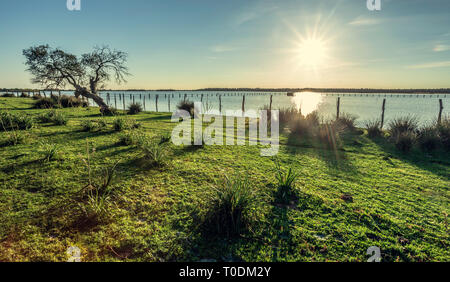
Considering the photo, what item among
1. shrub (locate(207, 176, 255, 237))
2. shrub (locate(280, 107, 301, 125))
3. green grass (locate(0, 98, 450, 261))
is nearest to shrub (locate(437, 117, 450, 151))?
green grass (locate(0, 98, 450, 261))

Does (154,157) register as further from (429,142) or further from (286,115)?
(286,115)

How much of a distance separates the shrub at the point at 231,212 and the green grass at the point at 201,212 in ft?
0.37

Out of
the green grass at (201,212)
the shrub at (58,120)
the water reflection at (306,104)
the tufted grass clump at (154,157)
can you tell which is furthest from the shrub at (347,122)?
the shrub at (58,120)

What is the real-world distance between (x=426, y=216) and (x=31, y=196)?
6131 mm

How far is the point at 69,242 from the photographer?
2.43m

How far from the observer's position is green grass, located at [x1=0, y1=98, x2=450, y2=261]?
242 cm

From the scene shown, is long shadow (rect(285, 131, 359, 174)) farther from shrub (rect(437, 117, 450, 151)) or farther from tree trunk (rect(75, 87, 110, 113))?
tree trunk (rect(75, 87, 110, 113))

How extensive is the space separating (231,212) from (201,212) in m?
0.53

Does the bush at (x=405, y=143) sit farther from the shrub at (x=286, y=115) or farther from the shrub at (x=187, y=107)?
the shrub at (x=187, y=107)

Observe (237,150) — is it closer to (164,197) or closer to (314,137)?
(164,197)

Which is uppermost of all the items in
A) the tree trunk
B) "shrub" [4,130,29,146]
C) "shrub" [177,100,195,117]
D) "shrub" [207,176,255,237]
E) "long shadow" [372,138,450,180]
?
the tree trunk

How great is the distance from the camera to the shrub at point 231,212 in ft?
9.00

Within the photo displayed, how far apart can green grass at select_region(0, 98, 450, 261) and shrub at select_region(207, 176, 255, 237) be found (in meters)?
0.11
